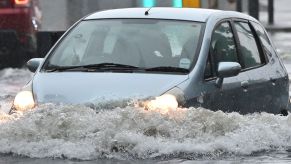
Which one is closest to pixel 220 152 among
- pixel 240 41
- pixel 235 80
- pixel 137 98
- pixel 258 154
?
pixel 258 154

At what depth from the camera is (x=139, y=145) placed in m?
6.34

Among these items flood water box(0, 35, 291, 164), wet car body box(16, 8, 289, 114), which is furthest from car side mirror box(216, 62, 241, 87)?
flood water box(0, 35, 291, 164)

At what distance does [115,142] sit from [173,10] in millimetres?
2172

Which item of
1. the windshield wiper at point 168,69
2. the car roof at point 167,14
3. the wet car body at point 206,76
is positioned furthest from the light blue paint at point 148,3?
the windshield wiper at point 168,69

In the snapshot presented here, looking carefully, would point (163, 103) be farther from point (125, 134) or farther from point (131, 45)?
point (131, 45)

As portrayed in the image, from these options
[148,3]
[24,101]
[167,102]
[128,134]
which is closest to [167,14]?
[167,102]

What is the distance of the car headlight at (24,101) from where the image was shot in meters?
6.95

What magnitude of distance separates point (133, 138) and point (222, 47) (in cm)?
187

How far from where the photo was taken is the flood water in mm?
6312

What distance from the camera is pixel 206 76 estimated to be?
729cm

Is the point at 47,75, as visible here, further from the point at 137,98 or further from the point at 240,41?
the point at 240,41

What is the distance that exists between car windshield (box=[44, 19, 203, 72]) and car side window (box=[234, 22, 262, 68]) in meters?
0.71

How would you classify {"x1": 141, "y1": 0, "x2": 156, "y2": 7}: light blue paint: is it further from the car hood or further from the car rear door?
the car hood

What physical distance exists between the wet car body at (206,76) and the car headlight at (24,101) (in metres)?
0.05
